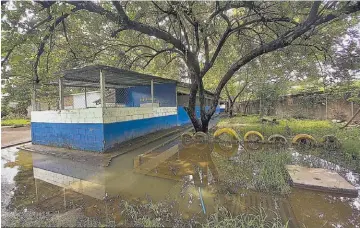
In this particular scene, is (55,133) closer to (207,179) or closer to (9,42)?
(9,42)

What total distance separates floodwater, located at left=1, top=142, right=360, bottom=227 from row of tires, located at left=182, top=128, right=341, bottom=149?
1.36 metres

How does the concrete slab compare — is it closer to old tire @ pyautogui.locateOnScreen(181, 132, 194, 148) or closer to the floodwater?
the floodwater

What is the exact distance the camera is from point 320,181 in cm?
350

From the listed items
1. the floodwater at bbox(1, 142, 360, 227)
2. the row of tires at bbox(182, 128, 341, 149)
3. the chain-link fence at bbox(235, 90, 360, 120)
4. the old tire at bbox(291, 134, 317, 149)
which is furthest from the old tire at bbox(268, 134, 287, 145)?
the chain-link fence at bbox(235, 90, 360, 120)

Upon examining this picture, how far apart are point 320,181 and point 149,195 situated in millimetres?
3033

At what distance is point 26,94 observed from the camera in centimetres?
1641

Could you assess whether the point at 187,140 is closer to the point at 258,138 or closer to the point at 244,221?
the point at 258,138

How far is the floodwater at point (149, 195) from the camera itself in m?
2.61

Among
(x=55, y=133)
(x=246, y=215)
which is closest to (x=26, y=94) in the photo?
(x=55, y=133)

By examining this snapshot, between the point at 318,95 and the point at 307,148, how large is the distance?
8826 mm

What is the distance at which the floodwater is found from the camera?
2611mm

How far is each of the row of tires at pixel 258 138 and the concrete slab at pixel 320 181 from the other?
2.51 m

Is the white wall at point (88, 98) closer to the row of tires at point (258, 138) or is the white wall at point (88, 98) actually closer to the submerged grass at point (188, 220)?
the row of tires at point (258, 138)

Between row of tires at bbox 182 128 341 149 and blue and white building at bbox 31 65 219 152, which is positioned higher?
blue and white building at bbox 31 65 219 152
